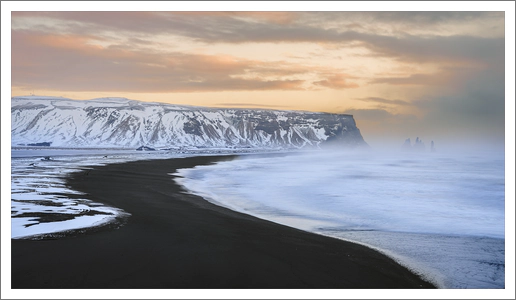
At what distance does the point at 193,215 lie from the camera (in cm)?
1295

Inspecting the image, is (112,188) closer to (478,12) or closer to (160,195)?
(160,195)

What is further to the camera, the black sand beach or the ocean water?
the ocean water

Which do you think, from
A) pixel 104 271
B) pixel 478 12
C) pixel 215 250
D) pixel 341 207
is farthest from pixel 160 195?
pixel 478 12

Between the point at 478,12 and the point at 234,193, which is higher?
the point at 478,12

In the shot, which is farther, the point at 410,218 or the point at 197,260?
the point at 410,218

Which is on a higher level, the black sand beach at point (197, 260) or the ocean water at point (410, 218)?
the black sand beach at point (197, 260)

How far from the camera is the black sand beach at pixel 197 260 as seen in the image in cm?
713

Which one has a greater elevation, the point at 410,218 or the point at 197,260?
the point at 197,260

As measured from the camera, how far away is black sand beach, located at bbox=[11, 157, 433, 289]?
7133mm

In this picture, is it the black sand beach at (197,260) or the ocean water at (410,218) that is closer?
the black sand beach at (197,260)

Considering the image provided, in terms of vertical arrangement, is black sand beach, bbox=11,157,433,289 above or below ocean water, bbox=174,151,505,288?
above

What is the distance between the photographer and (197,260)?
26.7 feet

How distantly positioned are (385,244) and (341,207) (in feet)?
21.0

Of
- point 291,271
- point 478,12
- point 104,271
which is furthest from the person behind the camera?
point 478,12
